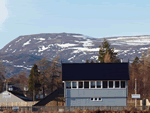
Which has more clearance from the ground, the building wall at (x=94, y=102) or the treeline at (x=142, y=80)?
the treeline at (x=142, y=80)

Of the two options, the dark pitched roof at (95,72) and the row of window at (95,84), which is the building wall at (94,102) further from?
the dark pitched roof at (95,72)

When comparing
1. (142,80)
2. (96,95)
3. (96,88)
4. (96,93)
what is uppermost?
(142,80)

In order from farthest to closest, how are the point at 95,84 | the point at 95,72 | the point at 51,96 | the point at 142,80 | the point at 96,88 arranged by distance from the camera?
the point at 142,80, the point at 51,96, the point at 95,72, the point at 95,84, the point at 96,88

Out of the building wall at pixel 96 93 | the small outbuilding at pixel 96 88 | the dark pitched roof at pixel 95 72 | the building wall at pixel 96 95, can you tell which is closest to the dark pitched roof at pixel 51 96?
the dark pitched roof at pixel 95 72

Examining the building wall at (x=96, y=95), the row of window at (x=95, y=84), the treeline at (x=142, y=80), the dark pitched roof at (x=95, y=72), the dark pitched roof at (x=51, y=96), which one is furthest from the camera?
the treeline at (x=142, y=80)

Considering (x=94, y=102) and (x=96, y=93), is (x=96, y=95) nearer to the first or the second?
(x=96, y=93)

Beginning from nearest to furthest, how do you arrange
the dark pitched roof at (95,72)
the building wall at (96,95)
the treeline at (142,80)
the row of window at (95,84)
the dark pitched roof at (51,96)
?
the building wall at (96,95)
the row of window at (95,84)
the dark pitched roof at (95,72)
the dark pitched roof at (51,96)
the treeline at (142,80)

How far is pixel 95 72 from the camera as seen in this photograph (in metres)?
60.2

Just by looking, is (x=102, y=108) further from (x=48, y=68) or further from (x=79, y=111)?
(x=48, y=68)

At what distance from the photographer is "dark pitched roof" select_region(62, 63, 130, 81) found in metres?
58.8

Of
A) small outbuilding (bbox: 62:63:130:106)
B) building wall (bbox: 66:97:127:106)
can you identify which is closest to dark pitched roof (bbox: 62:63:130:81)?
small outbuilding (bbox: 62:63:130:106)

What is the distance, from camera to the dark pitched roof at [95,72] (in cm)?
5884

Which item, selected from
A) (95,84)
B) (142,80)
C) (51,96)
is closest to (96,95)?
(95,84)

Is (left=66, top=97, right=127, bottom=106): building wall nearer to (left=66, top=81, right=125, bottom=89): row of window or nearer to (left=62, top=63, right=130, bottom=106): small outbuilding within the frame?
(left=62, top=63, right=130, bottom=106): small outbuilding
